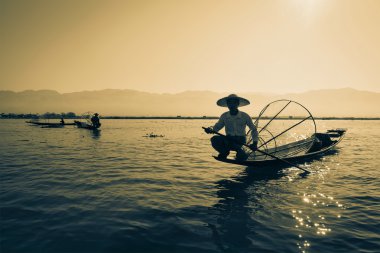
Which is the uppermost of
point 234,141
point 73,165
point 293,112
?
point 293,112

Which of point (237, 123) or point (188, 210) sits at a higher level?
point (237, 123)

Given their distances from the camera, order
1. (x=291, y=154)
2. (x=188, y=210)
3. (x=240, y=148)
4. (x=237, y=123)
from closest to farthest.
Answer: (x=188, y=210) → (x=237, y=123) → (x=240, y=148) → (x=291, y=154)

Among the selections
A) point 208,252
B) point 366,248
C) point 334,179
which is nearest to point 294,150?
point 334,179

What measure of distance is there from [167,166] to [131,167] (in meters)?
2.06

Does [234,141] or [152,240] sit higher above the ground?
[234,141]

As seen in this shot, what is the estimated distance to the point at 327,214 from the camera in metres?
7.45

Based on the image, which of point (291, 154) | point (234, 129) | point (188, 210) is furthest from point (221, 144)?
point (291, 154)

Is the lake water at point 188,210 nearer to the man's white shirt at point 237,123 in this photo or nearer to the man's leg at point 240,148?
the man's leg at point 240,148

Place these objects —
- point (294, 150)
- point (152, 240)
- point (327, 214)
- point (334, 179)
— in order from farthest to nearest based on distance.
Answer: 1. point (294, 150)
2. point (334, 179)
3. point (327, 214)
4. point (152, 240)

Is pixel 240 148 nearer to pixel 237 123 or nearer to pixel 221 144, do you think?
pixel 221 144

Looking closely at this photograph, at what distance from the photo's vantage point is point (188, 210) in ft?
25.3

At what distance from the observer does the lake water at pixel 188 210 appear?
573 cm

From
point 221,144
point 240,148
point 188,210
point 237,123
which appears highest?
point 237,123

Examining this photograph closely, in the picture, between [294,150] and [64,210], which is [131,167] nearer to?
[64,210]
